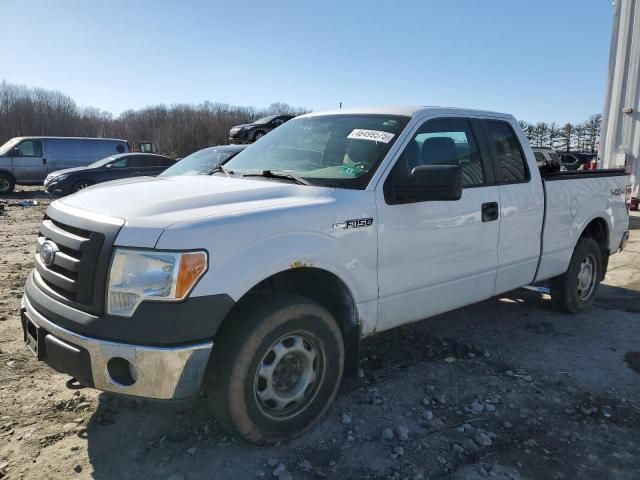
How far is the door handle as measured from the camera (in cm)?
388

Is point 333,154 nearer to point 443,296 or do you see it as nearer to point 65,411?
point 443,296

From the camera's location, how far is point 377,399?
11.3 ft

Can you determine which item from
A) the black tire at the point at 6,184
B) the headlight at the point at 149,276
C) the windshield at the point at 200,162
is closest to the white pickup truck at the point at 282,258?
the headlight at the point at 149,276

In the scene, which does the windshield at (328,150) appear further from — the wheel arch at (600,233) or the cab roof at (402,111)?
the wheel arch at (600,233)

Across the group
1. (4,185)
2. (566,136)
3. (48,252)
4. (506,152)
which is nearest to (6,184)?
(4,185)

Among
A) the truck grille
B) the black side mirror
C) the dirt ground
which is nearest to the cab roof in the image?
the black side mirror

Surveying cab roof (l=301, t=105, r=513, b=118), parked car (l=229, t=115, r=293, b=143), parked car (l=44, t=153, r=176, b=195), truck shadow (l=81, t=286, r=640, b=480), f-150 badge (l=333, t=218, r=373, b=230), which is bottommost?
truck shadow (l=81, t=286, r=640, b=480)

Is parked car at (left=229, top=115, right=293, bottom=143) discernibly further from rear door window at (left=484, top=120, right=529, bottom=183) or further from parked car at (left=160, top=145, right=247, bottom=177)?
rear door window at (left=484, top=120, right=529, bottom=183)

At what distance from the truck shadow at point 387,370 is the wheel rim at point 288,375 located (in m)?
0.23

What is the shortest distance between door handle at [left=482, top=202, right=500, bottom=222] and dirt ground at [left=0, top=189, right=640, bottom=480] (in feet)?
3.89

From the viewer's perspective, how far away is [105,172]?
595 inches

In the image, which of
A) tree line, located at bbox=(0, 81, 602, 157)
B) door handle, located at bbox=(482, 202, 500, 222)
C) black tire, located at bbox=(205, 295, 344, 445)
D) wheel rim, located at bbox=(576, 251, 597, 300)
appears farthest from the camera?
tree line, located at bbox=(0, 81, 602, 157)

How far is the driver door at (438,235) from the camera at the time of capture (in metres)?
3.26

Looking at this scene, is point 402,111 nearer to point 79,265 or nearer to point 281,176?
point 281,176
